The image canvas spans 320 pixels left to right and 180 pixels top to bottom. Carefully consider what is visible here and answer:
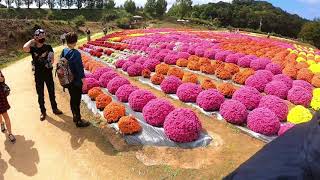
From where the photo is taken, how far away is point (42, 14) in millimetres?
104312

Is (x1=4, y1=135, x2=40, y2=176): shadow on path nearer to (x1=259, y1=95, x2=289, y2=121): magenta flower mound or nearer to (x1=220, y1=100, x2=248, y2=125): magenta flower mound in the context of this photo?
(x1=220, y1=100, x2=248, y2=125): magenta flower mound

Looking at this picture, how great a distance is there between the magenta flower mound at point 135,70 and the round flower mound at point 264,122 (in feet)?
26.9

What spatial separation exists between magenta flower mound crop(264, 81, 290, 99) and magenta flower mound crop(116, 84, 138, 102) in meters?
4.83

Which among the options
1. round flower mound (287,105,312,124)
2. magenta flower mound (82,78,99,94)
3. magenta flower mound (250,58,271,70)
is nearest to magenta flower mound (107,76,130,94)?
magenta flower mound (82,78,99,94)

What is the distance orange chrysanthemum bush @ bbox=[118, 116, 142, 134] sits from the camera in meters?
10.1

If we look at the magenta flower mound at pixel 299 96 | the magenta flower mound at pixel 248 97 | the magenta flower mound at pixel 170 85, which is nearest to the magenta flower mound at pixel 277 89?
the magenta flower mound at pixel 299 96

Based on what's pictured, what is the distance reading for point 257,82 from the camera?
14.8 metres

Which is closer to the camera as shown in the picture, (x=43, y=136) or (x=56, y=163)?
(x=56, y=163)

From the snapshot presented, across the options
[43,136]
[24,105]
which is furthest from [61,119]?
[24,105]

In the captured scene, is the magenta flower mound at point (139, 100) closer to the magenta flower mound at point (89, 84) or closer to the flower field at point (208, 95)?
the flower field at point (208, 95)

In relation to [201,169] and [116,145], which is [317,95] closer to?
[201,169]

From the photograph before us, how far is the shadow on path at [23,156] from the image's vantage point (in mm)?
8820

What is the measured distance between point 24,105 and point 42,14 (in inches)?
3826

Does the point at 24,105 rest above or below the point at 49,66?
below
